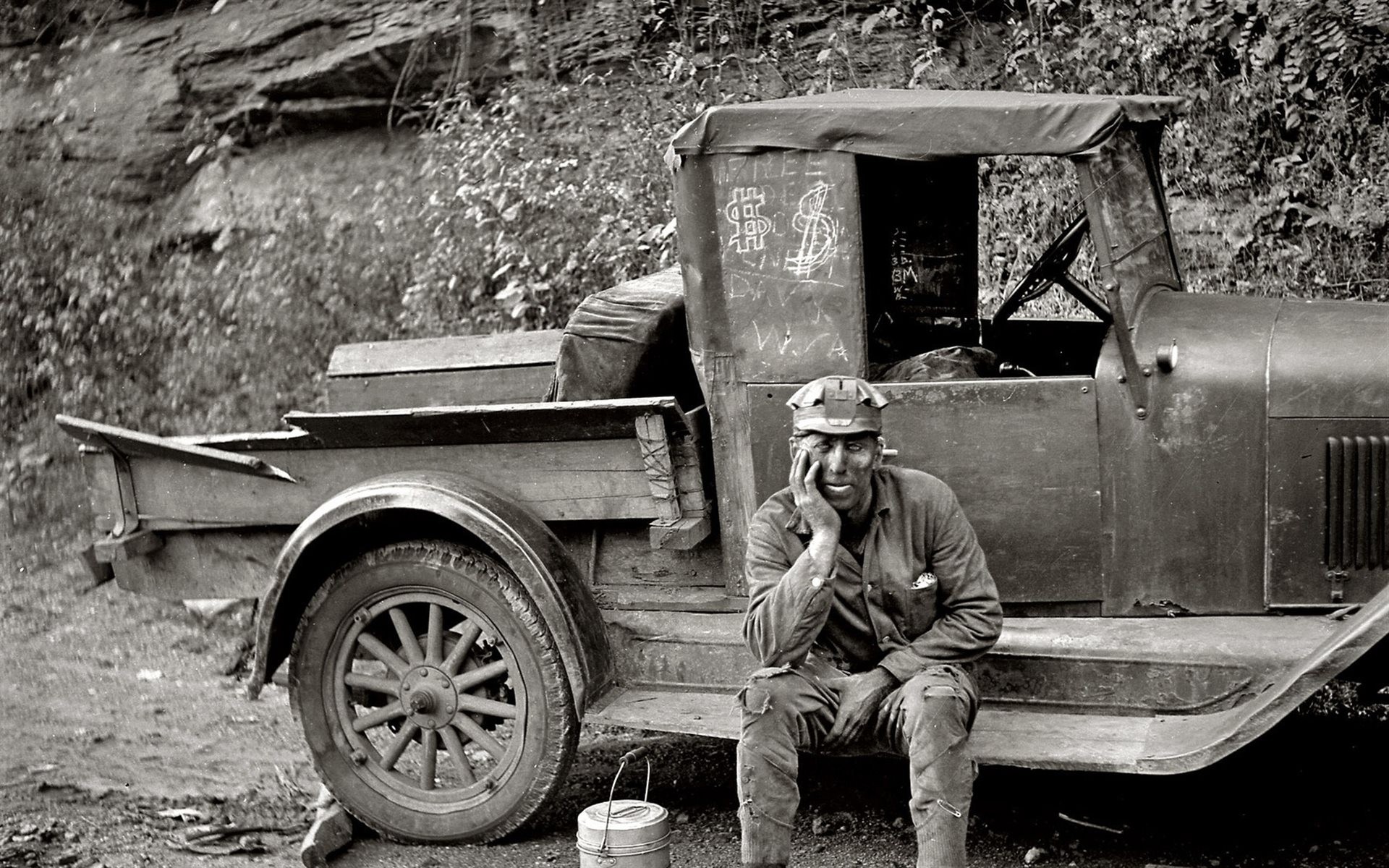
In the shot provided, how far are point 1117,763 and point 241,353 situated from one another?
23.7 feet

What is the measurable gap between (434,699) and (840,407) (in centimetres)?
177

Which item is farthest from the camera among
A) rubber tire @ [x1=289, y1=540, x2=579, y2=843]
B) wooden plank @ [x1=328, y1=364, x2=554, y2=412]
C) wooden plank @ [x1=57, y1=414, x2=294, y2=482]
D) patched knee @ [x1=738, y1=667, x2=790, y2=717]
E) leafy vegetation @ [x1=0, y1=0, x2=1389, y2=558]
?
→ leafy vegetation @ [x1=0, y1=0, x2=1389, y2=558]

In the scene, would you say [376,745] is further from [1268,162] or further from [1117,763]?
[1268,162]

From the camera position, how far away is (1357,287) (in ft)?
23.2

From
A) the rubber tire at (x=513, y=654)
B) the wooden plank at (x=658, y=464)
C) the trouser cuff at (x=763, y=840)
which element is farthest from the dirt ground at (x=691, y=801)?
the wooden plank at (x=658, y=464)

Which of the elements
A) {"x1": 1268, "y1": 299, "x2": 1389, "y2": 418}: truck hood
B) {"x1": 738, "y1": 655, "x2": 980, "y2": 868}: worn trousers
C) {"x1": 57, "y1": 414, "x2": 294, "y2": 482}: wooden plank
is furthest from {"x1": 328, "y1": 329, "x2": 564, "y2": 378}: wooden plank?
{"x1": 1268, "y1": 299, "x2": 1389, "y2": 418}: truck hood

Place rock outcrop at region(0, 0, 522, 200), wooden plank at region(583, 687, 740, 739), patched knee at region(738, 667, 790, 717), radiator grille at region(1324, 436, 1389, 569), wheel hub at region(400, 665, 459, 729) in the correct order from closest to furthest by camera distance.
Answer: patched knee at region(738, 667, 790, 717) → radiator grille at region(1324, 436, 1389, 569) → wooden plank at region(583, 687, 740, 739) → wheel hub at region(400, 665, 459, 729) → rock outcrop at region(0, 0, 522, 200)

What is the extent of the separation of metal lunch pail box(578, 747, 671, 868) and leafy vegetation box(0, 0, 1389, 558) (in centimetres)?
479

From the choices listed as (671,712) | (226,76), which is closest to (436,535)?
(671,712)

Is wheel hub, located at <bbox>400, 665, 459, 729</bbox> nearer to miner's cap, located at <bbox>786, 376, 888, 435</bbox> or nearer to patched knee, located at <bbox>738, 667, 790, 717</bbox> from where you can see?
patched knee, located at <bbox>738, 667, 790, 717</bbox>

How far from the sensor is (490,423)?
432 cm

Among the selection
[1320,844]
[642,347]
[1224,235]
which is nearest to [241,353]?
[642,347]

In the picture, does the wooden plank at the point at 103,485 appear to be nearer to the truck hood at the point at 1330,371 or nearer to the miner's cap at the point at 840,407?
the miner's cap at the point at 840,407

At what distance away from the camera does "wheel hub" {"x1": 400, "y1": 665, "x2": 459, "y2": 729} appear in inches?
174
